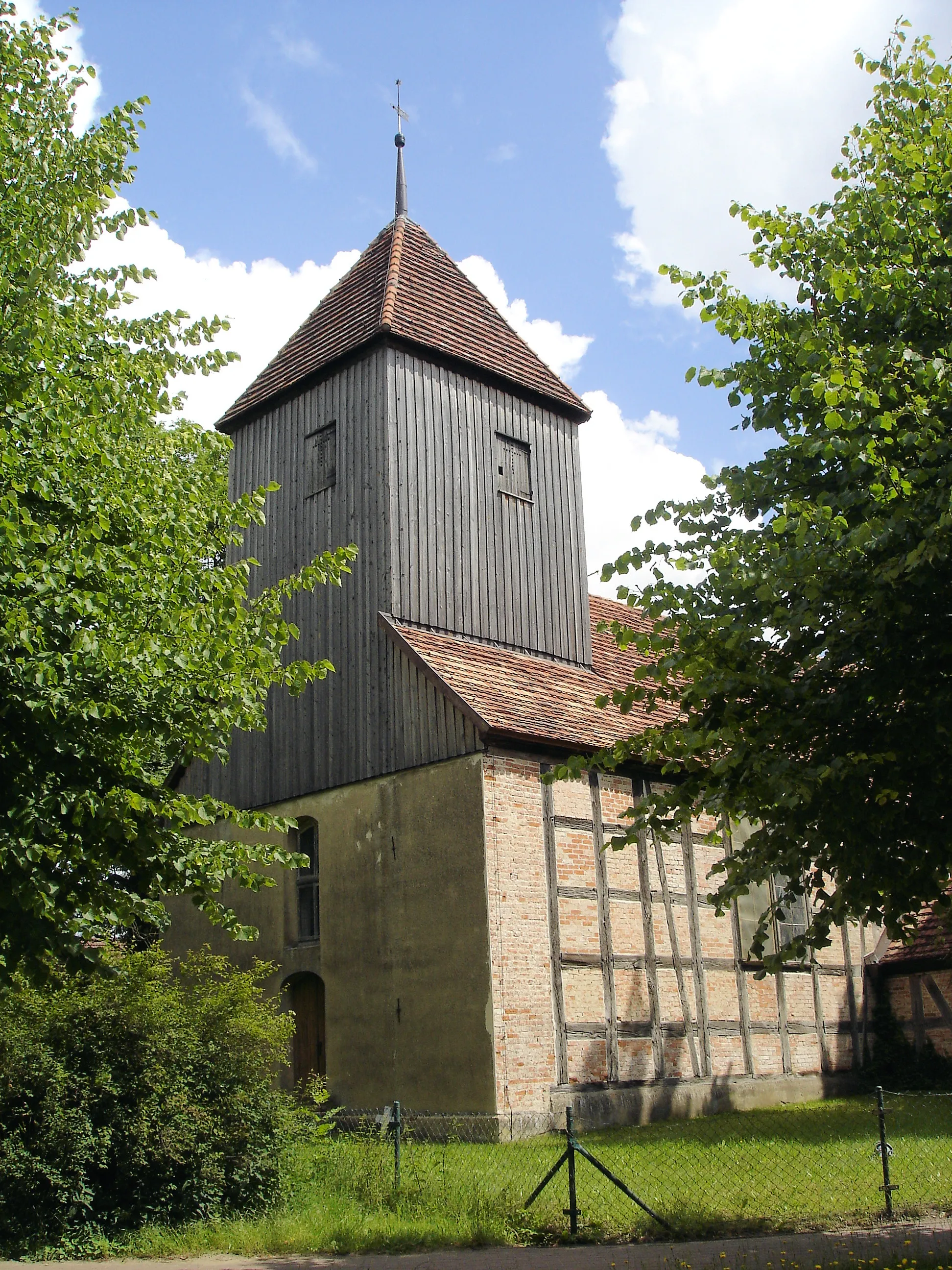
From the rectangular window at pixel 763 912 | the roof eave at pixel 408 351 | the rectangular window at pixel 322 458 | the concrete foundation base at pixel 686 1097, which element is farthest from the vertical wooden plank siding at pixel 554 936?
the roof eave at pixel 408 351

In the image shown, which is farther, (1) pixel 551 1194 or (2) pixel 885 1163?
(1) pixel 551 1194

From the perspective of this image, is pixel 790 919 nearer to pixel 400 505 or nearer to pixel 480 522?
pixel 480 522

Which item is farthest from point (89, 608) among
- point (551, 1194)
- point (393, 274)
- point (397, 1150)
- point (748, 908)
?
point (393, 274)

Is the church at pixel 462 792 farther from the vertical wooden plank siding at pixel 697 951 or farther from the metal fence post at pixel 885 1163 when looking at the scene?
the metal fence post at pixel 885 1163

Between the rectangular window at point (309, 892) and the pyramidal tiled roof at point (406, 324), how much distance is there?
7424 mm

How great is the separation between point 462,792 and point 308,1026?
4.39m

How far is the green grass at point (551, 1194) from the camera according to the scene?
8.88 meters

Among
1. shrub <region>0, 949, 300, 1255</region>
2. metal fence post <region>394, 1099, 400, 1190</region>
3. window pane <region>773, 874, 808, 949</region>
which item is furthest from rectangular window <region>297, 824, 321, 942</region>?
window pane <region>773, 874, 808, 949</region>

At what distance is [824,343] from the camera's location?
270 inches

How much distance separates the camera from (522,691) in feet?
53.8

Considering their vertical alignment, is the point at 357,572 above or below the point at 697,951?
above

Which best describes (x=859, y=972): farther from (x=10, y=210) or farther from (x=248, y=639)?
(x=10, y=210)

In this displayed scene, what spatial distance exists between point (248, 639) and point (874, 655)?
4.45 metres

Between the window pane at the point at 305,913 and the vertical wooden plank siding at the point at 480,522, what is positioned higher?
the vertical wooden plank siding at the point at 480,522
